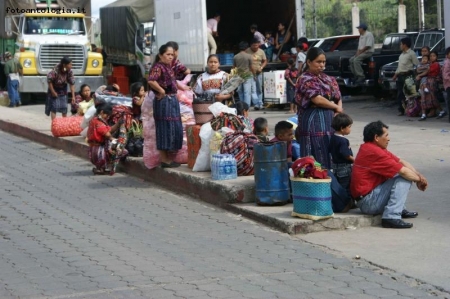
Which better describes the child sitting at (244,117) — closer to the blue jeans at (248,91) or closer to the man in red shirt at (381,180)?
the man in red shirt at (381,180)

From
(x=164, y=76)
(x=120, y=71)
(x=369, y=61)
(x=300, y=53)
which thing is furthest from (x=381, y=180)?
(x=120, y=71)

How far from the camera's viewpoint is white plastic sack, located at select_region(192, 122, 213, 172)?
37.4ft

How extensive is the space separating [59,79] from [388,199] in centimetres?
1090

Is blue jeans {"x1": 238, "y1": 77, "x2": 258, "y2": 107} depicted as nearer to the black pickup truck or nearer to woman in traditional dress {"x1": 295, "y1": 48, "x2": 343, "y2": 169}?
the black pickup truck

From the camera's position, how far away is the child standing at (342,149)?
30.4ft

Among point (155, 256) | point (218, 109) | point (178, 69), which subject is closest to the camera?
point (155, 256)

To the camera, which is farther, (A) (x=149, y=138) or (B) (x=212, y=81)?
(B) (x=212, y=81)

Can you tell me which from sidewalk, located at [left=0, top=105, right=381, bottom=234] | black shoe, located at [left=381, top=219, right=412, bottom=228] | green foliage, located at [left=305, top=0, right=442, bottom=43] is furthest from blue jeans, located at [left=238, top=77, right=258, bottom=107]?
green foliage, located at [left=305, top=0, right=442, bottom=43]

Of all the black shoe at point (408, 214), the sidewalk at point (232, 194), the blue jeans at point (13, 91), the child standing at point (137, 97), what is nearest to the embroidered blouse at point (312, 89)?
the sidewalk at point (232, 194)

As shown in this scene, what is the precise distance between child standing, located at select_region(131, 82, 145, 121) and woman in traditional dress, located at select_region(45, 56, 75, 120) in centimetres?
481

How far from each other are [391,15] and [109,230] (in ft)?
133

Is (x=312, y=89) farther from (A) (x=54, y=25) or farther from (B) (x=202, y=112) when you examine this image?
(A) (x=54, y=25)

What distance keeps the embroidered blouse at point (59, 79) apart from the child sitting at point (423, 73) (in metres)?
7.18

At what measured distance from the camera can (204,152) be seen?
11469 mm
